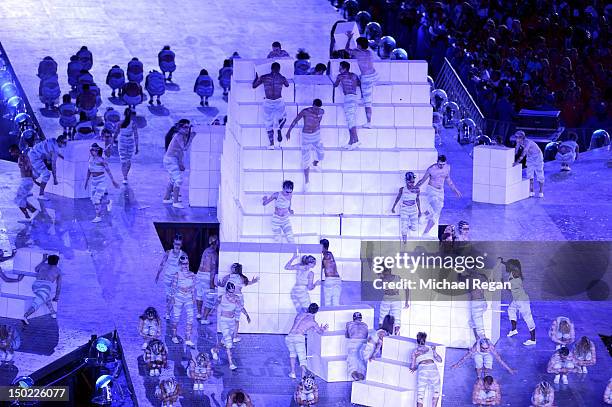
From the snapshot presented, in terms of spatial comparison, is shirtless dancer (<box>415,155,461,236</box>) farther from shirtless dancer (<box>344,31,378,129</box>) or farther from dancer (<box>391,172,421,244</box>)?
shirtless dancer (<box>344,31,378,129</box>)

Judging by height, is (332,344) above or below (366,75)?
below

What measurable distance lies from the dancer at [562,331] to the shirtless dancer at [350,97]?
16.6 feet

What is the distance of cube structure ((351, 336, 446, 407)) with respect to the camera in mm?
28141

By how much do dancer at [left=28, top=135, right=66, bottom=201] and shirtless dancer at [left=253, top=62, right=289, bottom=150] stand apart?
487 cm

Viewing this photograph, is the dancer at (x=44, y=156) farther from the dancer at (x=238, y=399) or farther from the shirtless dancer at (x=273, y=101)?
the dancer at (x=238, y=399)

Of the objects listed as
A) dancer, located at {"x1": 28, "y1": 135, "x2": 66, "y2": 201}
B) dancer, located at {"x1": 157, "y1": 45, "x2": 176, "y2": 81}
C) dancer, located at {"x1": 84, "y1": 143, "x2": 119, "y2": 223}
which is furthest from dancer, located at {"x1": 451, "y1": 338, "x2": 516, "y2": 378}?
dancer, located at {"x1": 157, "y1": 45, "x2": 176, "y2": 81}

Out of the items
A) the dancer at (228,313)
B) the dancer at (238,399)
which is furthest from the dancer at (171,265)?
the dancer at (238,399)

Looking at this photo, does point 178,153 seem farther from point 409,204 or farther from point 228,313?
point 228,313

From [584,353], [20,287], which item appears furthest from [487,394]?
[20,287]

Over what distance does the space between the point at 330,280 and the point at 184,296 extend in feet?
7.67

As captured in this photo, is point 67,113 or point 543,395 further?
point 67,113

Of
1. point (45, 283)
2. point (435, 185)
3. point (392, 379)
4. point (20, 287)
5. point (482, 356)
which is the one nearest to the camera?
point (392, 379)

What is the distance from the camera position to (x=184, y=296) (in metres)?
30.0

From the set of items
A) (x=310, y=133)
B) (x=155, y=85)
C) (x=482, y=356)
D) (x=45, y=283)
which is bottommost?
(x=482, y=356)
